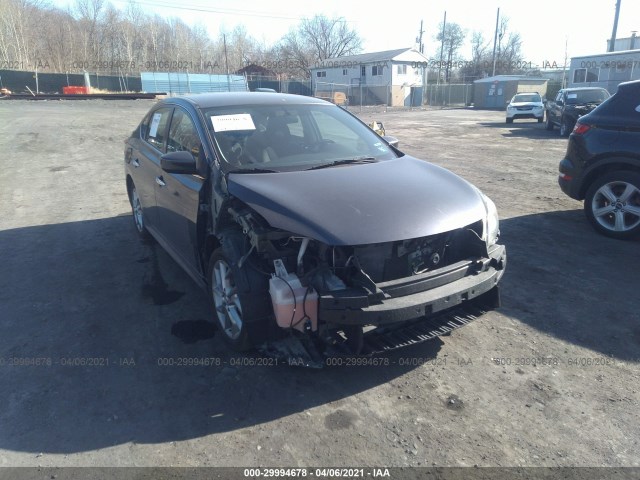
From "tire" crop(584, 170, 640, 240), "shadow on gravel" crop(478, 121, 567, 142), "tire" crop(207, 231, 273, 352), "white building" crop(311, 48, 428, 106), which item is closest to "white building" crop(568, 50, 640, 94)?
"shadow on gravel" crop(478, 121, 567, 142)

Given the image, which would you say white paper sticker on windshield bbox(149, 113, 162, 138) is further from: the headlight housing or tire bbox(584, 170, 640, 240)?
tire bbox(584, 170, 640, 240)

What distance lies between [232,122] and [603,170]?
467 cm

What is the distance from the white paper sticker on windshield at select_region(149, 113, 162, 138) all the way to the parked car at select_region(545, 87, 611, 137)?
50.1ft

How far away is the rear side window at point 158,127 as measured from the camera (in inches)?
194

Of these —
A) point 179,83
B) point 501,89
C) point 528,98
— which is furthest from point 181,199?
point 179,83

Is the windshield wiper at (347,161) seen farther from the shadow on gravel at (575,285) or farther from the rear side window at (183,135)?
the shadow on gravel at (575,285)

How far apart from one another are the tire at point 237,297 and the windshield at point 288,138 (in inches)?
29.7

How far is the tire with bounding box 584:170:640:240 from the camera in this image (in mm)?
5762

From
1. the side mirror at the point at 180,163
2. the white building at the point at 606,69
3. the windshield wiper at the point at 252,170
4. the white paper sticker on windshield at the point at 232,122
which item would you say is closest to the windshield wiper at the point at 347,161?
the windshield wiper at the point at 252,170

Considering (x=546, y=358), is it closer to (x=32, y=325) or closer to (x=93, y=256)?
(x=32, y=325)

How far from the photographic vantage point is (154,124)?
5352mm

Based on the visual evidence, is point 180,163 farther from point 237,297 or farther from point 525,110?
point 525,110

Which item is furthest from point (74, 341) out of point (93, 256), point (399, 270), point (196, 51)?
point (196, 51)

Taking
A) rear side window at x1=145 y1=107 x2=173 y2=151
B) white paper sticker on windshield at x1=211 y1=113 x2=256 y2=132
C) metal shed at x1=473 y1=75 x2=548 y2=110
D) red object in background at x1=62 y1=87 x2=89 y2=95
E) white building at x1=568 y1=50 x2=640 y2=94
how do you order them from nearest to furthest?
white paper sticker on windshield at x1=211 y1=113 x2=256 y2=132, rear side window at x1=145 y1=107 x2=173 y2=151, white building at x1=568 y1=50 x2=640 y2=94, red object in background at x1=62 y1=87 x2=89 y2=95, metal shed at x1=473 y1=75 x2=548 y2=110
